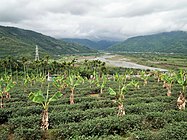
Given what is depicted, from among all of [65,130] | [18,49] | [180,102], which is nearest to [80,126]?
[65,130]

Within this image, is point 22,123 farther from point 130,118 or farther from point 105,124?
point 130,118

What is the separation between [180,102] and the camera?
68.9 ft

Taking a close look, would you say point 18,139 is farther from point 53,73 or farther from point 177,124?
point 53,73

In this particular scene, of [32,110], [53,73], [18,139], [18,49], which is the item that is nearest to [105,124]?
[18,139]

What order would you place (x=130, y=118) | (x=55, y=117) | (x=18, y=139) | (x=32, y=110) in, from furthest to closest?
(x=32, y=110) → (x=55, y=117) → (x=130, y=118) → (x=18, y=139)

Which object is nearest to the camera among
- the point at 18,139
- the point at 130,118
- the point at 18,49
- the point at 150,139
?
the point at 150,139

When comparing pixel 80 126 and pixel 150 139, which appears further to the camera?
pixel 80 126

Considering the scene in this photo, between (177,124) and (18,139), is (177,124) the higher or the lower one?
the higher one

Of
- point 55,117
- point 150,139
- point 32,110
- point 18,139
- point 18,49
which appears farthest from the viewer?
point 18,49

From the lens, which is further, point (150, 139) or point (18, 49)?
point (18, 49)

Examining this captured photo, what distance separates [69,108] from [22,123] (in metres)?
5.22

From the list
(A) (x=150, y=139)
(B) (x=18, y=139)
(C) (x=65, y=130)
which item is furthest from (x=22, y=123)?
(A) (x=150, y=139)

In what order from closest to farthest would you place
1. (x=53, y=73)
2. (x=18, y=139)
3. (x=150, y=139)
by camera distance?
(x=150, y=139) → (x=18, y=139) → (x=53, y=73)

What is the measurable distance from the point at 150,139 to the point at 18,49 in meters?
167
